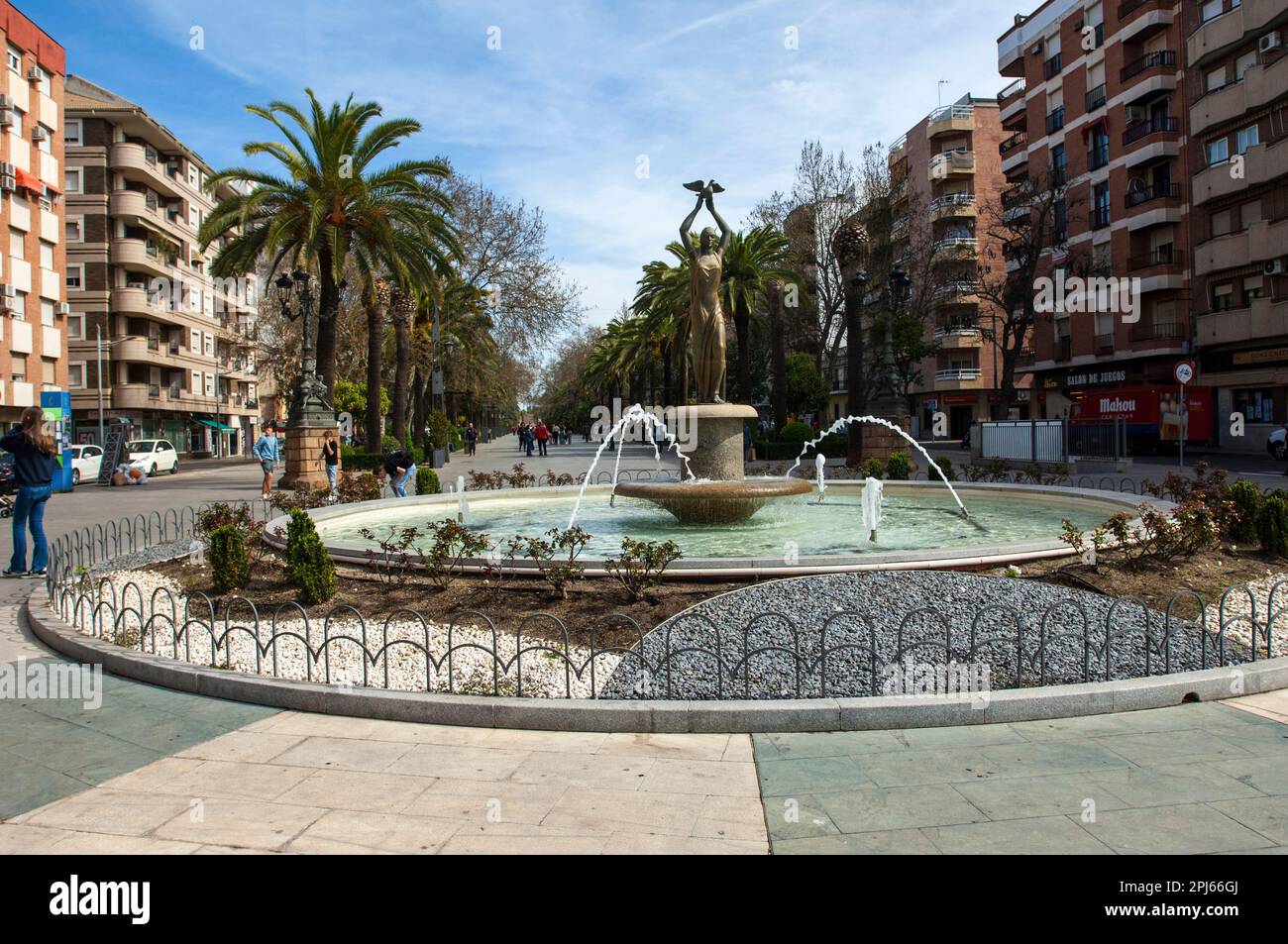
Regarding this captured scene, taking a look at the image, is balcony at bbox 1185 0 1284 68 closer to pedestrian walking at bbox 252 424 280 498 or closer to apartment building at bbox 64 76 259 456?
pedestrian walking at bbox 252 424 280 498

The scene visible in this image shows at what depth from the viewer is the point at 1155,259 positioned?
39.6 m

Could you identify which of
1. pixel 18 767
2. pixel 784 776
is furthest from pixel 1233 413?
pixel 18 767

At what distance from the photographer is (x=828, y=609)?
6.38 metres

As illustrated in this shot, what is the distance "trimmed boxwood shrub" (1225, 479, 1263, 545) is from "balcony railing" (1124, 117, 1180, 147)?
3673cm

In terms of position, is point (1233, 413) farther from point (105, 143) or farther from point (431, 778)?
point (105, 143)

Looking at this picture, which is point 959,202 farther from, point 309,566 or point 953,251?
point 309,566

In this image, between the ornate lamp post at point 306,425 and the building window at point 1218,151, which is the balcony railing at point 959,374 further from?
the ornate lamp post at point 306,425

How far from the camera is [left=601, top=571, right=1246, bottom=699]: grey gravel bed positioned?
538 cm

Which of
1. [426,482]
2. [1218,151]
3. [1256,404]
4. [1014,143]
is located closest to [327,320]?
[426,482]

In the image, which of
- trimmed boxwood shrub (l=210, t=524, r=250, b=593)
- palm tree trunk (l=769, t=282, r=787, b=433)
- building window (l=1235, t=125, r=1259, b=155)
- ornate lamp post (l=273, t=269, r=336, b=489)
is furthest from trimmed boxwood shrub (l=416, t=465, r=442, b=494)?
building window (l=1235, t=125, r=1259, b=155)

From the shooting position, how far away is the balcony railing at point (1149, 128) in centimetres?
3831

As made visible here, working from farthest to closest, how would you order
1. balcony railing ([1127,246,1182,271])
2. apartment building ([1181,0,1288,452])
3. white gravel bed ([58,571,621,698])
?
balcony railing ([1127,246,1182,271]) → apartment building ([1181,0,1288,452]) → white gravel bed ([58,571,621,698])
